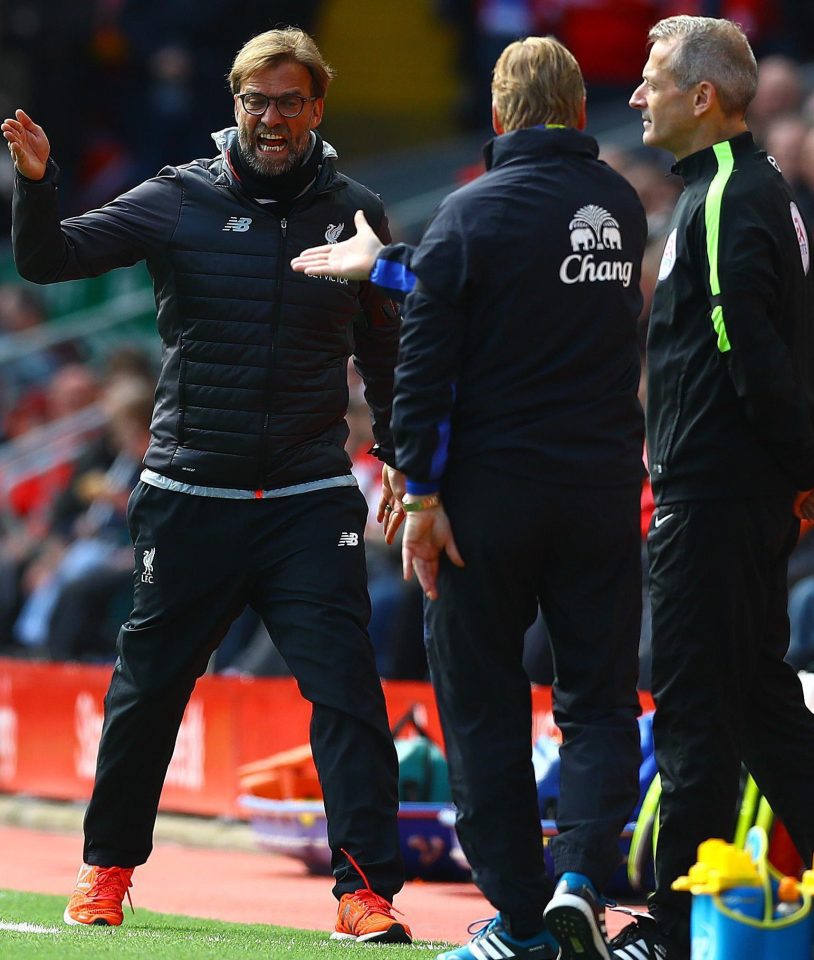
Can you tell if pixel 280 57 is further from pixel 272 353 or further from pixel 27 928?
pixel 27 928

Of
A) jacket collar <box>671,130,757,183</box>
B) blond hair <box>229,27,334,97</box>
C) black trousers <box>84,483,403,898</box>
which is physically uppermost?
blond hair <box>229,27,334,97</box>

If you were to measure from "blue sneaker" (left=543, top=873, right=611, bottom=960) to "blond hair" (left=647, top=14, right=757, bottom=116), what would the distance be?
6.35 ft

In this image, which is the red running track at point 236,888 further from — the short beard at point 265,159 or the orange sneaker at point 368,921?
the short beard at point 265,159

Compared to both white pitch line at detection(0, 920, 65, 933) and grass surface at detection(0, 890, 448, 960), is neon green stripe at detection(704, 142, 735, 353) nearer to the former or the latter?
grass surface at detection(0, 890, 448, 960)

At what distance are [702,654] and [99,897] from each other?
6.69 ft

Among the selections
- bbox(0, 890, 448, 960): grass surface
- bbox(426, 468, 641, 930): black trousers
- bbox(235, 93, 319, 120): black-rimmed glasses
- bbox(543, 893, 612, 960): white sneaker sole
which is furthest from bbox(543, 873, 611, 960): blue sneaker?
bbox(235, 93, 319, 120): black-rimmed glasses

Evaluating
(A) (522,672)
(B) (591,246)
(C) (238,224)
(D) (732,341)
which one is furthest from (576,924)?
(C) (238,224)

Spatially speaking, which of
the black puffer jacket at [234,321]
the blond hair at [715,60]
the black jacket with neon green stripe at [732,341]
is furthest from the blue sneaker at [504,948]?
the blond hair at [715,60]

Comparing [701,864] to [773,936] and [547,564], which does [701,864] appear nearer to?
[773,936]

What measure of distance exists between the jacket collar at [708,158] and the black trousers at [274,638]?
1.47m

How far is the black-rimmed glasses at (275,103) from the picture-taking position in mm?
5625

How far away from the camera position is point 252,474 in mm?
5652

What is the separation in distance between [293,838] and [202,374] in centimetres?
257

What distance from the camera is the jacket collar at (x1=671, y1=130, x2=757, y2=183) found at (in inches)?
190
